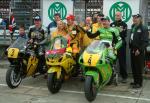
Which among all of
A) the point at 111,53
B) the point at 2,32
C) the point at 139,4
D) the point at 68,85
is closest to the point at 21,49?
the point at 68,85

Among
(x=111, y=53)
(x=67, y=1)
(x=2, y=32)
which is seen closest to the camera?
(x=111, y=53)

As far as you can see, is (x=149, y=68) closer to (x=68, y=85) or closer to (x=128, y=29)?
(x=128, y=29)

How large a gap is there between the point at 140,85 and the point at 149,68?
141 cm

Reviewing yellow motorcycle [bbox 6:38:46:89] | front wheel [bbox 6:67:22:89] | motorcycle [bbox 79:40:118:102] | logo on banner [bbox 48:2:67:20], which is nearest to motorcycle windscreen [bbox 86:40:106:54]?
motorcycle [bbox 79:40:118:102]

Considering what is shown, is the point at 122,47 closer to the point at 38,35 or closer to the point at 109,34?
the point at 109,34

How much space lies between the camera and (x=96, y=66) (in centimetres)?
855

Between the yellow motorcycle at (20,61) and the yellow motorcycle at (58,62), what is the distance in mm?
626

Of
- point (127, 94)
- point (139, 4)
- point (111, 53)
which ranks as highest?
point (139, 4)

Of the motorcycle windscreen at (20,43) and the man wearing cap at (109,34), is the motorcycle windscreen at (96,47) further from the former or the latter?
the motorcycle windscreen at (20,43)

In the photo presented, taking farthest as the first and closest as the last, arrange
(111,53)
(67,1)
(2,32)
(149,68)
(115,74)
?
(2,32)
(67,1)
(149,68)
(115,74)
(111,53)

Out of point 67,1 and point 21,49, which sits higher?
point 67,1

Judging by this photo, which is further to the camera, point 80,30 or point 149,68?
point 149,68

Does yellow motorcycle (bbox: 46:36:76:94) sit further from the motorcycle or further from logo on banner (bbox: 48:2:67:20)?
logo on banner (bbox: 48:2:67:20)

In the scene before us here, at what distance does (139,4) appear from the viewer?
448 inches
